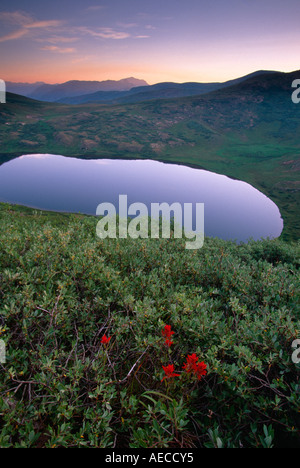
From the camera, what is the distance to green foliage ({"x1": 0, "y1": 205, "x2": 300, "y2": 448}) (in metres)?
3.31

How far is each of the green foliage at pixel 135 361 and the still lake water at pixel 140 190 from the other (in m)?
43.8

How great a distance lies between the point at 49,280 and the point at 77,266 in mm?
668

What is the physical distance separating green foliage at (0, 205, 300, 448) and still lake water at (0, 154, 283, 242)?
144ft

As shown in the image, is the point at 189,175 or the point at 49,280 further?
the point at 189,175

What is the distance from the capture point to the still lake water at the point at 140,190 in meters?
59.9

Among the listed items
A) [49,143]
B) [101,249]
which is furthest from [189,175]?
[101,249]

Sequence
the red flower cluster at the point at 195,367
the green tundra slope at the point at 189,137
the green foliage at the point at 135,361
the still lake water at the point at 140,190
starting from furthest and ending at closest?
the green tundra slope at the point at 189,137
the still lake water at the point at 140,190
the red flower cluster at the point at 195,367
the green foliage at the point at 135,361

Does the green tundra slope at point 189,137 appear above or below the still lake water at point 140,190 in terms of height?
above

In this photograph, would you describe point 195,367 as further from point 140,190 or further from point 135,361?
point 140,190

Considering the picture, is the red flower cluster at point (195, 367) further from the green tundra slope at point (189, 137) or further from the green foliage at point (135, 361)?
the green tundra slope at point (189, 137)

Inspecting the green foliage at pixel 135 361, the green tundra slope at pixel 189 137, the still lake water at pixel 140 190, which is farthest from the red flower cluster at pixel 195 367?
the green tundra slope at pixel 189 137

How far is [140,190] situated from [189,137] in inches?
3744

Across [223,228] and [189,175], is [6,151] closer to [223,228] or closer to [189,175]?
[189,175]
